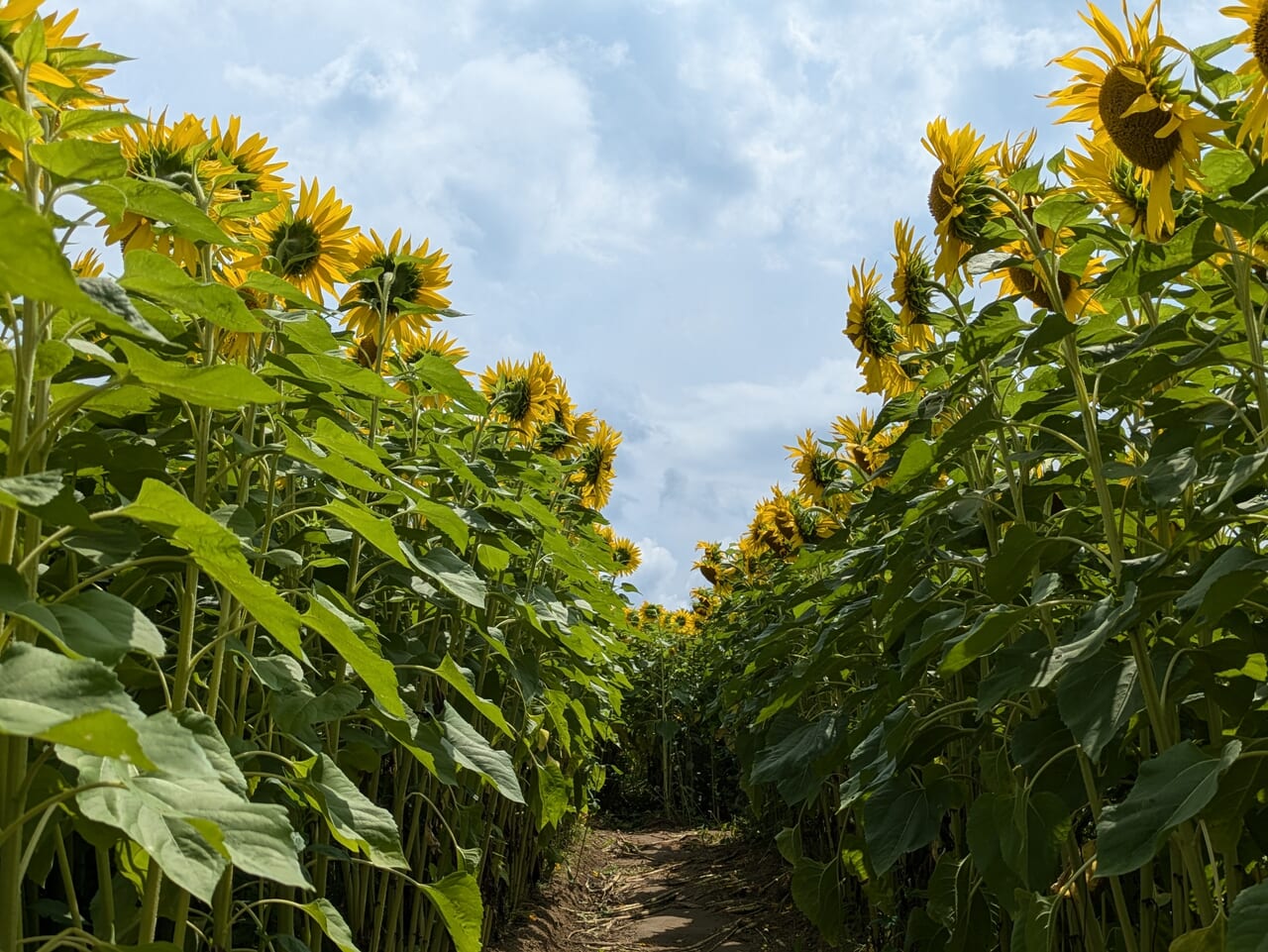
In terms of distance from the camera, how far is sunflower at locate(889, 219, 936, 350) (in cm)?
260

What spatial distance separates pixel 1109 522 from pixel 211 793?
131 centimetres

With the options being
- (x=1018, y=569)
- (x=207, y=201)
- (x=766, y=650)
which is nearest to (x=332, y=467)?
(x=207, y=201)

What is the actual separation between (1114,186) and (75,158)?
1.87 m

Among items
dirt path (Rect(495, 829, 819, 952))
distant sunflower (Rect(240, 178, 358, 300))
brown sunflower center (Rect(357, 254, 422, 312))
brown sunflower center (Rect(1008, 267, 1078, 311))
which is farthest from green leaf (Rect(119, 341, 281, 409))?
dirt path (Rect(495, 829, 819, 952))

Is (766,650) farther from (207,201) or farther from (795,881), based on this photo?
(207,201)

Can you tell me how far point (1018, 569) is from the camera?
157 cm

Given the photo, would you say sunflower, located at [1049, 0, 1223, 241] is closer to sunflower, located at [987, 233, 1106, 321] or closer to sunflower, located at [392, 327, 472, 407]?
sunflower, located at [987, 233, 1106, 321]

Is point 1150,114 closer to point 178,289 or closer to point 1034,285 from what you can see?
point 1034,285

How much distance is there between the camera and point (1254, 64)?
1.50m

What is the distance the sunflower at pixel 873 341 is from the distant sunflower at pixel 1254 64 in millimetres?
1484

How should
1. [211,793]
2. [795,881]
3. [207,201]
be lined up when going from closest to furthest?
1. [211,793]
2. [207,201]
3. [795,881]

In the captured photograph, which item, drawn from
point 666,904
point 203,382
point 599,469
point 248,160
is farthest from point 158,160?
point 666,904

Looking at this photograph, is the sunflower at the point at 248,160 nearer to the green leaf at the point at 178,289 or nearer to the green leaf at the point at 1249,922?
the green leaf at the point at 178,289

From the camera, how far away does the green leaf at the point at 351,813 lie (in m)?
1.32
